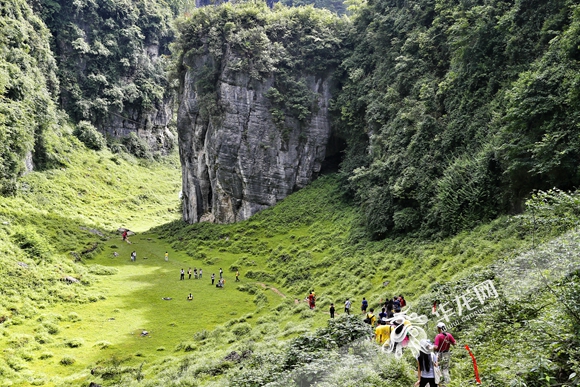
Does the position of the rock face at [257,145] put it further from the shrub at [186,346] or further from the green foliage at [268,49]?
the shrub at [186,346]

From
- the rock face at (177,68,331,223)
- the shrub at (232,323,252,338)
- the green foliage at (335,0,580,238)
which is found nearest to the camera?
the green foliage at (335,0,580,238)

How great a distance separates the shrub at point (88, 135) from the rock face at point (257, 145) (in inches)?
1337

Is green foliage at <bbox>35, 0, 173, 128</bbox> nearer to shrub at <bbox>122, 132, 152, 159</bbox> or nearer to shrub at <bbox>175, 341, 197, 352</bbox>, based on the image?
shrub at <bbox>122, 132, 152, 159</bbox>

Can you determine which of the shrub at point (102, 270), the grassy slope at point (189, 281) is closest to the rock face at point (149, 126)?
the grassy slope at point (189, 281)

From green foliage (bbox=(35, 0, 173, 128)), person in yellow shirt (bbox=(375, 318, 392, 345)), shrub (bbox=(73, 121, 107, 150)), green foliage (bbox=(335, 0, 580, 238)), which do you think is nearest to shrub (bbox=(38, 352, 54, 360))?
person in yellow shirt (bbox=(375, 318, 392, 345))

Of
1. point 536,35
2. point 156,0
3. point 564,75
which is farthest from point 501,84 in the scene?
point 156,0

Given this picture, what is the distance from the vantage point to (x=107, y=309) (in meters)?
29.7

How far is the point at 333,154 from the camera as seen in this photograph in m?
52.5

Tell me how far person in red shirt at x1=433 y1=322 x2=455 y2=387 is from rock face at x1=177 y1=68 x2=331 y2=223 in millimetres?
41192

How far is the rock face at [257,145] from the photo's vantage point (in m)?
50.0

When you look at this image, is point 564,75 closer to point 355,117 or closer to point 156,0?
point 355,117

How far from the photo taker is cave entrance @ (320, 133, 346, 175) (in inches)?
2044

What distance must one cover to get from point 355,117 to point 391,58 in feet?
26.8

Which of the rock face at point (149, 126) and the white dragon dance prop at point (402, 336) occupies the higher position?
the rock face at point (149, 126)
